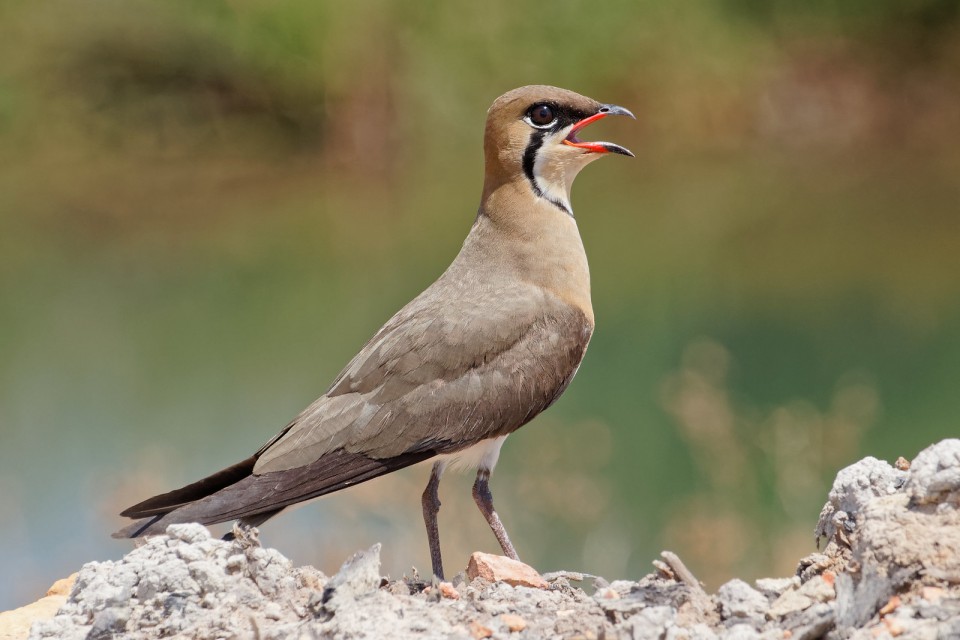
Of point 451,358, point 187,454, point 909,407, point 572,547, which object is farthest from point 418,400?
point 909,407

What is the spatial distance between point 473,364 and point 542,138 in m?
1.04

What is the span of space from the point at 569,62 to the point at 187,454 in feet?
32.8

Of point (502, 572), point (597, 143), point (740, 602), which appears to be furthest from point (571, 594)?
point (597, 143)

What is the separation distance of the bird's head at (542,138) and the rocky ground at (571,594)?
6.38 feet

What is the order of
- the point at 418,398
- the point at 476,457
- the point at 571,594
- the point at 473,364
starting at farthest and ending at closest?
the point at 476,457, the point at 473,364, the point at 418,398, the point at 571,594

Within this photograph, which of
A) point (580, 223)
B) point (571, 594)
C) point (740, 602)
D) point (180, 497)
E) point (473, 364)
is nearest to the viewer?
point (740, 602)

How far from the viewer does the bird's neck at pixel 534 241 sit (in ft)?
17.3

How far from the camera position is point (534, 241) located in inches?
211

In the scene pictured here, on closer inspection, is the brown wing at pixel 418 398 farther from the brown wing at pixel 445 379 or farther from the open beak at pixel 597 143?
the open beak at pixel 597 143

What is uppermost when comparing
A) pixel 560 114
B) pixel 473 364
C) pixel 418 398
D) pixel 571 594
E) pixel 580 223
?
pixel 580 223

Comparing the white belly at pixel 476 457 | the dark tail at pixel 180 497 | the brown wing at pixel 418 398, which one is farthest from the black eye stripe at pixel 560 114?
the dark tail at pixel 180 497

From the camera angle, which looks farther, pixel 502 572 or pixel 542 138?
pixel 542 138

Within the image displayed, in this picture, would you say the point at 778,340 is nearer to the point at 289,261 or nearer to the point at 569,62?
the point at 289,261

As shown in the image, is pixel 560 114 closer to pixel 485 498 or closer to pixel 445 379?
pixel 445 379
